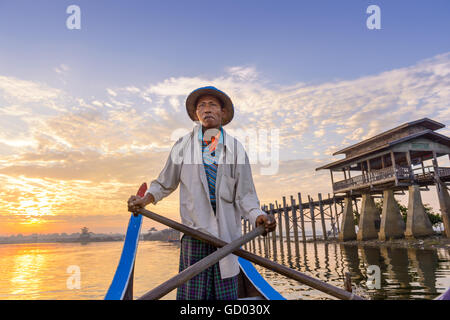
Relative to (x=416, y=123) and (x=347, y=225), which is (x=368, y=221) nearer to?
(x=347, y=225)

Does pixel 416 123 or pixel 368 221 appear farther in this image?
pixel 368 221

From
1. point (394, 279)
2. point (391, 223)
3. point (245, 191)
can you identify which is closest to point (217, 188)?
point (245, 191)

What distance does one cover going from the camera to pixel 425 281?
7359 mm

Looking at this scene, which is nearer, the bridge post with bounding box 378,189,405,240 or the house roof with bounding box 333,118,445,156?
the bridge post with bounding box 378,189,405,240

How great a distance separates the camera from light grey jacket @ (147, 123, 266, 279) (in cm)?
228

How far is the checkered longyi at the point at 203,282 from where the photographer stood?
2240 mm

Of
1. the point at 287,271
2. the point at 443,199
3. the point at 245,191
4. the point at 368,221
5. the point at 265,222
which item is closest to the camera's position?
the point at 287,271

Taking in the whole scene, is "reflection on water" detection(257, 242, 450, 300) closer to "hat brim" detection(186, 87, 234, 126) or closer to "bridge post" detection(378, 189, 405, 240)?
"hat brim" detection(186, 87, 234, 126)

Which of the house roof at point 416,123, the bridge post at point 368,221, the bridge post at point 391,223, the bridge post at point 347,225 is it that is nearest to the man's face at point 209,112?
the bridge post at point 391,223

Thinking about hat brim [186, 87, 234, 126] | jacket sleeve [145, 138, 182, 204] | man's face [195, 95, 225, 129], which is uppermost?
hat brim [186, 87, 234, 126]

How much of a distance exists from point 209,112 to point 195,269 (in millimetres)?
1293

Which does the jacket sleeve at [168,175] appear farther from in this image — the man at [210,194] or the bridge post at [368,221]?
the bridge post at [368,221]

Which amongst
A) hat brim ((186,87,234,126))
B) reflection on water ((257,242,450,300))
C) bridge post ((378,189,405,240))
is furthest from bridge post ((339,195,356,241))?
hat brim ((186,87,234,126))

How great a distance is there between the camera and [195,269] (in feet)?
6.56
